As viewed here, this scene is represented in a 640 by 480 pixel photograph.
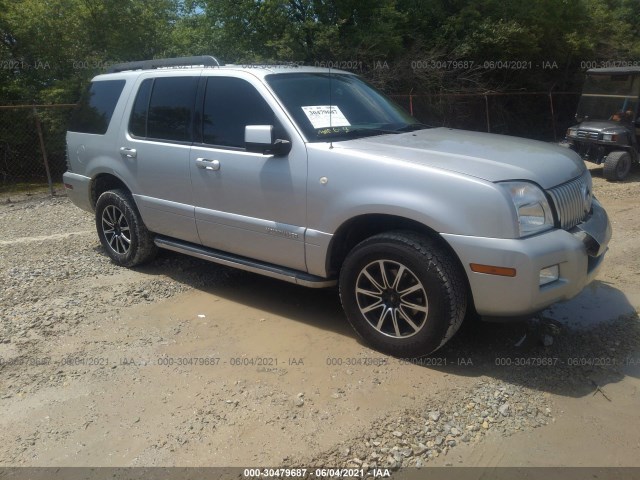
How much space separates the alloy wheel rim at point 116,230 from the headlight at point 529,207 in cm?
383

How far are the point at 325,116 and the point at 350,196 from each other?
868mm

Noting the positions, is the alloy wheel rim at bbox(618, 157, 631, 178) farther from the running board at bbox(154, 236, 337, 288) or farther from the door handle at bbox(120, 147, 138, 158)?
the door handle at bbox(120, 147, 138, 158)

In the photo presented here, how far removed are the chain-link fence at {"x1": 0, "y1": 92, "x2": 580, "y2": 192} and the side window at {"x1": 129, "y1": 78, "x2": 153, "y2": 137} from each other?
19.9ft

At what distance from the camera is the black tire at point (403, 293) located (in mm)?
3615

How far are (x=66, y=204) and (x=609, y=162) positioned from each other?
10006mm

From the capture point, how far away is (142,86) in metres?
5.54

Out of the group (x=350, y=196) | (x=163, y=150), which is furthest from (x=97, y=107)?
(x=350, y=196)

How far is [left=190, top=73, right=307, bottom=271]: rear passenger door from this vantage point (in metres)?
4.25

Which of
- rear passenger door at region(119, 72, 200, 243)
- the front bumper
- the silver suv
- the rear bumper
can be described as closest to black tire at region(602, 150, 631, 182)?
the silver suv

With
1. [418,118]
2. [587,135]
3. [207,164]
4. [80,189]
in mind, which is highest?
[207,164]

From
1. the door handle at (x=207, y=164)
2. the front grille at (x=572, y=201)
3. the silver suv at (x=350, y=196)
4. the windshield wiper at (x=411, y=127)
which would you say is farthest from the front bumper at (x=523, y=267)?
the door handle at (x=207, y=164)

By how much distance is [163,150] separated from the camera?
A: 16.8 feet

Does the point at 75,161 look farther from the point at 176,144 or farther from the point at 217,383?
the point at 217,383

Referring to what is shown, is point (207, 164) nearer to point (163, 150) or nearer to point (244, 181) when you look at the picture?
point (244, 181)
